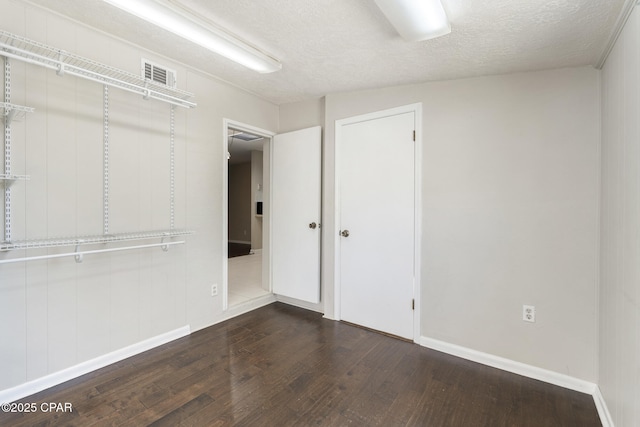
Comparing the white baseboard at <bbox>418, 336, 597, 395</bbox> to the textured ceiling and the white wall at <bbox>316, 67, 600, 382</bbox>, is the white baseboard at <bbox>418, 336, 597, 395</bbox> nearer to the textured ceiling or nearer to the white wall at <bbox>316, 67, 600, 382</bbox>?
the white wall at <bbox>316, 67, 600, 382</bbox>

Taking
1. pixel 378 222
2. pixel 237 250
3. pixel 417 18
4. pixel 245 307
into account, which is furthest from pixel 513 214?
pixel 237 250

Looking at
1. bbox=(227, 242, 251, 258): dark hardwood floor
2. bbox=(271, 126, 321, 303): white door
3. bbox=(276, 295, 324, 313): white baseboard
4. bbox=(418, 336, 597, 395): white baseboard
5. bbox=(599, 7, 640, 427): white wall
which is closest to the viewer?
bbox=(599, 7, 640, 427): white wall

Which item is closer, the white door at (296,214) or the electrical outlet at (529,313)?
the electrical outlet at (529,313)

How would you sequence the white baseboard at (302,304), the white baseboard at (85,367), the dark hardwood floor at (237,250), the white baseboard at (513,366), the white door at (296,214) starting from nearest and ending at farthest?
the white baseboard at (85,367)
the white baseboard at (513,366)
the white door at (296,214)
the white baseboard at (302,304)
the dark hardwood floor at (237,250)

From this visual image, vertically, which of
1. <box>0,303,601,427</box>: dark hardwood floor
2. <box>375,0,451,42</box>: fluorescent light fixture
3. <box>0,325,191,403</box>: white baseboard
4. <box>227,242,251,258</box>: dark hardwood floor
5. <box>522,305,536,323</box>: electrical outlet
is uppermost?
<box>375,0,451,42</box>: fluorescent light fixture

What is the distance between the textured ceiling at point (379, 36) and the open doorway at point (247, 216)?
108 centimetres

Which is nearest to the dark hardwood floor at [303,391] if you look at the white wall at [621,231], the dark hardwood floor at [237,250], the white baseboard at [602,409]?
the white baseboard at [602,409]

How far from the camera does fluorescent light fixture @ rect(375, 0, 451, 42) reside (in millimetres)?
1563

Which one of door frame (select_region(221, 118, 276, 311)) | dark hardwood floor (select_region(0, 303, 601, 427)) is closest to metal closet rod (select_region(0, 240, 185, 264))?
door frame (select_region(221, 118, 276, 311))

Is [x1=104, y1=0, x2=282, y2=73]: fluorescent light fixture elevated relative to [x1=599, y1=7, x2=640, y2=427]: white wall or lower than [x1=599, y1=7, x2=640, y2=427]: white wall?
elevated

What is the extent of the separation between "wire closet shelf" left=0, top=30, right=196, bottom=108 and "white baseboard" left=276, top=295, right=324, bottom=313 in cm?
242

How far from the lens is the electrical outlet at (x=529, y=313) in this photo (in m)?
2.24

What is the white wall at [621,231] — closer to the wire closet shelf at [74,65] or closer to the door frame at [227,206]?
the wire closet shelf at [74,65]

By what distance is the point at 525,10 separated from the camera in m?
1.64
